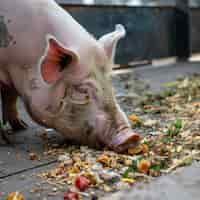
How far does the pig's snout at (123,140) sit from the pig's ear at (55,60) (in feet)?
1.63

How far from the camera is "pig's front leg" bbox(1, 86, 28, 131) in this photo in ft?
11.9

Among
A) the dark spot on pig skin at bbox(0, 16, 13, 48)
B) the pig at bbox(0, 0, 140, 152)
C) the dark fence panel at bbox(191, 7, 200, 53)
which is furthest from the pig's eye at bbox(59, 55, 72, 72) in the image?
the dark fence panel at bbox(191, 7, 200, 53)

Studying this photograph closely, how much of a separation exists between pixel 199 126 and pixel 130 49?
523 centimetres

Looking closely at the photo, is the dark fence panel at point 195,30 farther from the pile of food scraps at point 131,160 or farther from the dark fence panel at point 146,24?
the pile of food scraps at point 131,160

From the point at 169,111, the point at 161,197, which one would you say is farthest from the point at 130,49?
the point at 161,197

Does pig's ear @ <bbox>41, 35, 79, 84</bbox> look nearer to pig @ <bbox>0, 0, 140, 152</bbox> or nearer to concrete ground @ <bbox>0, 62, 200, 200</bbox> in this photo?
pig @ <bbox>0, 0, 140, 152</bbox>

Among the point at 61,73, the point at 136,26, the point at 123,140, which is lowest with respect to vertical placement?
the point at 123,140

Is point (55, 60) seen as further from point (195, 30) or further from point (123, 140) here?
point (195, 30)

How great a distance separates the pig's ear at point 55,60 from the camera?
2942mm

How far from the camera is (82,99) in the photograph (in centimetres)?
304

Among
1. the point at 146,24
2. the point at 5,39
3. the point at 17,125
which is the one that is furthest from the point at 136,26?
the point at 5,39

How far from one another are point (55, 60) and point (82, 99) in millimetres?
277

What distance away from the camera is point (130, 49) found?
8.78 m

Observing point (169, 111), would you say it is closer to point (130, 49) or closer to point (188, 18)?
point (130, 49)
